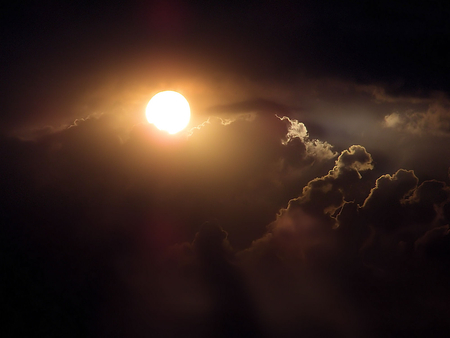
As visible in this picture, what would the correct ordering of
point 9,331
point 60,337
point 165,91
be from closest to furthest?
point 165,91
point 9,331
point 60,337

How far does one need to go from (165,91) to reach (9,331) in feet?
102

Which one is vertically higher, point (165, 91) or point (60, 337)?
point (165, 91)

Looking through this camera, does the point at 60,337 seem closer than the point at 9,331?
No

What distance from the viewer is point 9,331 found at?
32656 millimetres

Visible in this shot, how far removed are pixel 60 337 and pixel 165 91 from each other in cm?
3308

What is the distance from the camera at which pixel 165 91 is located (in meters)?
22.4

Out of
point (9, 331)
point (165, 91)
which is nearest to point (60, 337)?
point (9, 331)

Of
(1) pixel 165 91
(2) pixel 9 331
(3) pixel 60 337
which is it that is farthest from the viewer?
(3) pixel 60 337

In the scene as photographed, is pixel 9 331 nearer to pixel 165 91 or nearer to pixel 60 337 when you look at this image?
pixel 60 337

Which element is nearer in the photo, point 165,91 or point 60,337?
point 165,91

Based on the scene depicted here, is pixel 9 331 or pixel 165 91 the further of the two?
pixel 9 331

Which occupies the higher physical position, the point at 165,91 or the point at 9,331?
the point at 165,91

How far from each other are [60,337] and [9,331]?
5885 mm
